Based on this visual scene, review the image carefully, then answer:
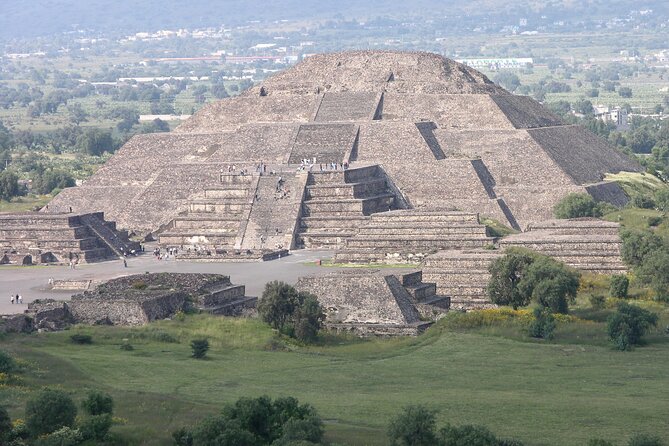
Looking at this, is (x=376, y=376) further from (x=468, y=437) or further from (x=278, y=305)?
(x=468, y=437)

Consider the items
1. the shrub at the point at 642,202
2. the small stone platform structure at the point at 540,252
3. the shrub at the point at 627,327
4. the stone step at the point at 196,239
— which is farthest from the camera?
the shrub at the point at 642,202

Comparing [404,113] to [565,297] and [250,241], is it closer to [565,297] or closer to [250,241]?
[250,241]

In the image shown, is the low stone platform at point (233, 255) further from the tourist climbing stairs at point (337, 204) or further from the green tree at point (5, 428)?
the green tree at point (5, 428)

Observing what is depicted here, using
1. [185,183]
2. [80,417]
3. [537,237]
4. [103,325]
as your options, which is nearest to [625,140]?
[185,183]

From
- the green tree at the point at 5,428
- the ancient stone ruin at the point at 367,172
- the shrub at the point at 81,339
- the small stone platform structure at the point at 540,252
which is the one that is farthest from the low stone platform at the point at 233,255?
the green tree at the point at 5,428

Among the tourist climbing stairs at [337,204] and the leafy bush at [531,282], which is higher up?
the tourist climbing stairs at [337,204]

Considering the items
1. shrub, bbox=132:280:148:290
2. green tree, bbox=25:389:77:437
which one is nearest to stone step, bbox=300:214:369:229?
shrub, bbox=132:280:148:290
